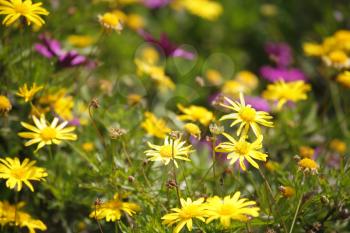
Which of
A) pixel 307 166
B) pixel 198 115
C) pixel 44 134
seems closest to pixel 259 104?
pixel 198 115

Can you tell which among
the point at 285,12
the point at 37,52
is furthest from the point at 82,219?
the point at 285,12

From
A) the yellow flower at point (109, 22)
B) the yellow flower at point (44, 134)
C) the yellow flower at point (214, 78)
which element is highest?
the yellow flower at point (109, 22)

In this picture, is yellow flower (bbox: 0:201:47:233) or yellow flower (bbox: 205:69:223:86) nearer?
yellow flower (bbox: 0:201:47:233)

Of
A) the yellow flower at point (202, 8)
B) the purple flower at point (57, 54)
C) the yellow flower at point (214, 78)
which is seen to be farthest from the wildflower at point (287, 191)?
the yellow flower at point (202, 8)

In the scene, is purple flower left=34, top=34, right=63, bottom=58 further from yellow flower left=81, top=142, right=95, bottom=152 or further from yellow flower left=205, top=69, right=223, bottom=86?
yellow flower left=205, top=69, right=223, bottom=86

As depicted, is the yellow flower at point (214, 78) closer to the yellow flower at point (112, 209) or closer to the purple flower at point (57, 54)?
the purple flower at point (57, 54)

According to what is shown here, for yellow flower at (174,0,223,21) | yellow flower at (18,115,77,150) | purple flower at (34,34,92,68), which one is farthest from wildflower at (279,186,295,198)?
yellow flower at (174,0,223,21)

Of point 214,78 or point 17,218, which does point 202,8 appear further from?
point 17,218
